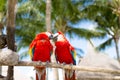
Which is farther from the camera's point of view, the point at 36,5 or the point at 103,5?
the point at 103,5

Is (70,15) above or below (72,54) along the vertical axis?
above

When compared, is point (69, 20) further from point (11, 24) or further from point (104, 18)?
point (11, 24)

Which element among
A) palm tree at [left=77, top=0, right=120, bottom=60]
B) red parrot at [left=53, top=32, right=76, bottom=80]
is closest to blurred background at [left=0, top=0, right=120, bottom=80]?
palm tree at [left=77, top=0, right=120, bottom=60]

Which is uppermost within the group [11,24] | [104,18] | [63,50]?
[104,18]

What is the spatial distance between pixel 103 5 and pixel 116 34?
4.80 meters

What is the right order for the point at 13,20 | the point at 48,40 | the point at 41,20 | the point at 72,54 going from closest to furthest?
the point at 13,20, the point at 48,40, the point at 72,54, the point at 41,20

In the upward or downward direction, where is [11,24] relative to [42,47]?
upward

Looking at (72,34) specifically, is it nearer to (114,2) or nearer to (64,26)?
(64,26)

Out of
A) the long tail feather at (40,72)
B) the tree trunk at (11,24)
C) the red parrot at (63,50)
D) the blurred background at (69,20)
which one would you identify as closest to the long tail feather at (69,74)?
the long tail feather at (40,72)

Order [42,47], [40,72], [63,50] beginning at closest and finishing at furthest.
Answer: [40,72]
[42,47]
[63,50]

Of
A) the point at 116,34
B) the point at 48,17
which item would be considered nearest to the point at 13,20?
the point at 48,17

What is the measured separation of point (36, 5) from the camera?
17781 millimetres

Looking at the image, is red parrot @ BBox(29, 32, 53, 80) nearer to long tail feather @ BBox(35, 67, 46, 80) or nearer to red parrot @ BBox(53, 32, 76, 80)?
red parrot @ BBox(53, 32, 76, 80)

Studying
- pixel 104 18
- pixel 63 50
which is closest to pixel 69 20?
pixel 104 18
